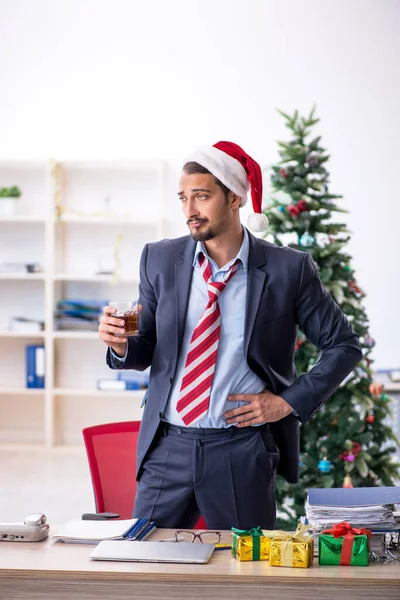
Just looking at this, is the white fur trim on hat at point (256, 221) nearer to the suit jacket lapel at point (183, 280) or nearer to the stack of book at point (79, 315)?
the suit jacket lapel at point (183, 280)

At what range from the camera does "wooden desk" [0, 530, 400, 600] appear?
6.30 ft

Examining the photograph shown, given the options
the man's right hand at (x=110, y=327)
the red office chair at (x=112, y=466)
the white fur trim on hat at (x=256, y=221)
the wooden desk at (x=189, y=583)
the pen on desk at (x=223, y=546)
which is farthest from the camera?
the red office chair at (x=112, y=466)

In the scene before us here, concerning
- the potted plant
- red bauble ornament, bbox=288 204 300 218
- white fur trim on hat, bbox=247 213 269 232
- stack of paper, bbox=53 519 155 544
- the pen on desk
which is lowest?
the pen on desk

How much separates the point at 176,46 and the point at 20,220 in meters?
1.92

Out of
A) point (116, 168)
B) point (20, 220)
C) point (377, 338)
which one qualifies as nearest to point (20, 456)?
point (20, 220)

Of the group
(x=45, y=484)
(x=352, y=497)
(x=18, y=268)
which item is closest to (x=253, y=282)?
(x=352, y=497)

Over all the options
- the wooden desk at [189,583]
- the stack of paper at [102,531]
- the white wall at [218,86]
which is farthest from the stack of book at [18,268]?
the wooden desk at [189,583]

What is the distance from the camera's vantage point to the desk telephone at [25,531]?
218 centimetres

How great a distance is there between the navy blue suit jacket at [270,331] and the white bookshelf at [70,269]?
14.3ft

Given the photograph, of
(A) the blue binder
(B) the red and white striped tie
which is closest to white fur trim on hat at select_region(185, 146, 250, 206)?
(B) the red and white striped tie

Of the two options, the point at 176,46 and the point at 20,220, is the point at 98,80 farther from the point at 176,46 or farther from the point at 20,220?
the point at 20,220

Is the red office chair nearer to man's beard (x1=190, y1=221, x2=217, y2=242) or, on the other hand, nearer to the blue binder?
man's beard (x1=190, y1=221, x2=217, y2=242)

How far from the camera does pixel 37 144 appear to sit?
729 centimetres

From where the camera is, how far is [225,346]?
2.60 meters
